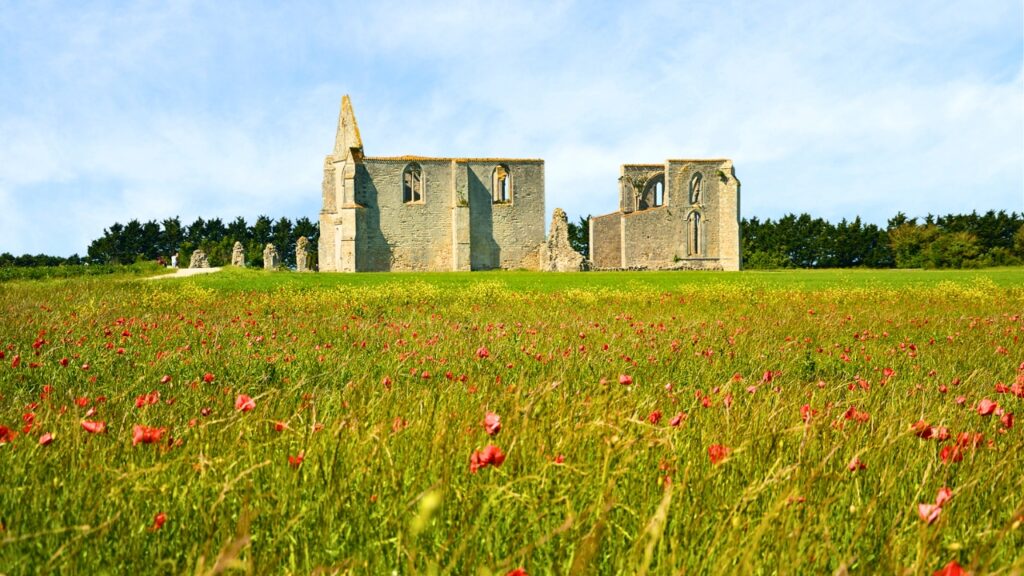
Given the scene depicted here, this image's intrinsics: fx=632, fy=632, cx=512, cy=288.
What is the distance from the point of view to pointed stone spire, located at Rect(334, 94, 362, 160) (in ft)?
134

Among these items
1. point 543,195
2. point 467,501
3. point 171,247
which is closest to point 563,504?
point 467,501

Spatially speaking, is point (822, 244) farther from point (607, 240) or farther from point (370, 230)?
point (370, 230)

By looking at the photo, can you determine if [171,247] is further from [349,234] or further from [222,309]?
[222,309]

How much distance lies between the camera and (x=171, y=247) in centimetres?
7194

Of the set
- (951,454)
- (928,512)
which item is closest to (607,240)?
(951,454)

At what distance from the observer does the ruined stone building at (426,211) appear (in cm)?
4022

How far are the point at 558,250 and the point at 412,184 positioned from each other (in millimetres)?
10679

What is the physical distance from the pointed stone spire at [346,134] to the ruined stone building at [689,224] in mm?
17887

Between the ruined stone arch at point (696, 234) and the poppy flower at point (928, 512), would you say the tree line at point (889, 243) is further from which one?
the poppy flower at point (928, 512)

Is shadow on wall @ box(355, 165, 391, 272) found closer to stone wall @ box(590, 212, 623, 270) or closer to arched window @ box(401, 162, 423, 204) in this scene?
arched window @ box(401, 162, 423, 204)

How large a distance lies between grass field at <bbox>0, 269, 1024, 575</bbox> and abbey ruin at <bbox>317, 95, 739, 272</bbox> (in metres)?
33.4

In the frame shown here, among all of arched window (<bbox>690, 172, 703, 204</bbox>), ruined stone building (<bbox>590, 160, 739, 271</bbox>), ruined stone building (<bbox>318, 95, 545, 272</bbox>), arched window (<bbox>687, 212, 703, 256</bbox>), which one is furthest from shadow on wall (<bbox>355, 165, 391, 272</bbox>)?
arched window (<bbox>690, 172, 703, 204</bbox>)

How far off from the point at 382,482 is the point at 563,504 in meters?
0.60

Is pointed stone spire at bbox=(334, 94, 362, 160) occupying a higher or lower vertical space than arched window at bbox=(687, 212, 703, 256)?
higher
